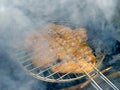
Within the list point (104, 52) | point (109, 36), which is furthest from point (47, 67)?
point (109, 36)

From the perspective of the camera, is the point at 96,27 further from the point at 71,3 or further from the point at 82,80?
the point at 82,80

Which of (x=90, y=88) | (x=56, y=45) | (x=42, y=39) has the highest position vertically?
(x=42, y=39)

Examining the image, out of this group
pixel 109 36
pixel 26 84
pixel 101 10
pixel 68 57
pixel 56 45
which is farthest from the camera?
pixel 101 10

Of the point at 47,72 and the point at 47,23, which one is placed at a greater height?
the point at 47,23

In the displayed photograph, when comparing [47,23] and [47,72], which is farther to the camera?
[47,23]

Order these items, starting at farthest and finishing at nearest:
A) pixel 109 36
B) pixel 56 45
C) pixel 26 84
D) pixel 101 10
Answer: pixel 101 10, pixel 109 36, pixel 56 45, pixel 26 84

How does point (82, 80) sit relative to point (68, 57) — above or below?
below

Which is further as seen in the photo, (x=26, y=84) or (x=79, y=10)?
(x=79, y=10)
